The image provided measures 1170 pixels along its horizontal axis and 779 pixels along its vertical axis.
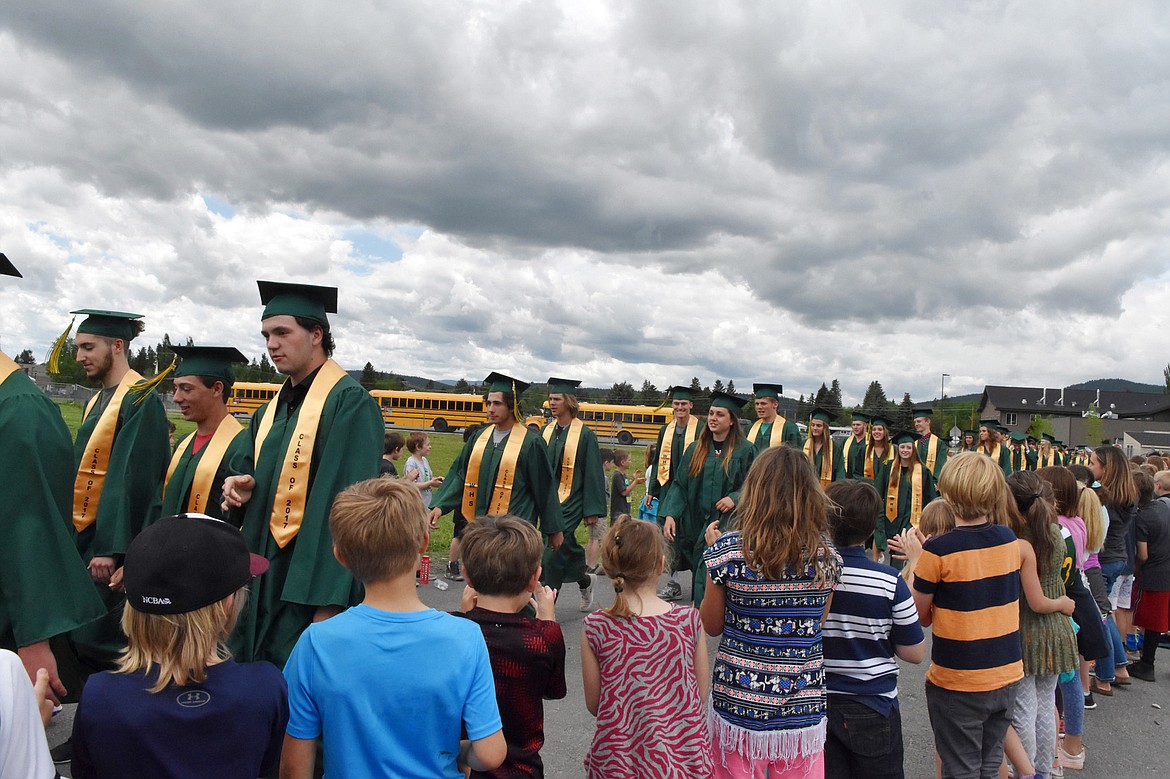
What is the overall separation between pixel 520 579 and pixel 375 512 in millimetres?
517

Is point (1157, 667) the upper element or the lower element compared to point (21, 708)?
lower

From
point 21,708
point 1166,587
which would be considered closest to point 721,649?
point 21,708

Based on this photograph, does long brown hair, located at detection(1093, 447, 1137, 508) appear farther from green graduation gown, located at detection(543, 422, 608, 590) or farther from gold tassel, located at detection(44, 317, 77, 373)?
gold tassel, located at detection(44, 317, 77, 373)

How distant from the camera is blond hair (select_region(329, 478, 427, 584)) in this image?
2.03 m

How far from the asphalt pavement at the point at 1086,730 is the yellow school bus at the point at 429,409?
36999mm

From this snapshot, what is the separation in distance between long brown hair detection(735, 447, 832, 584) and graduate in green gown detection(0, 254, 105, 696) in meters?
2.25

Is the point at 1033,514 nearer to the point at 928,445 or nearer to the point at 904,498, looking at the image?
the point at 904,498

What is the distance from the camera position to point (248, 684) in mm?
1747

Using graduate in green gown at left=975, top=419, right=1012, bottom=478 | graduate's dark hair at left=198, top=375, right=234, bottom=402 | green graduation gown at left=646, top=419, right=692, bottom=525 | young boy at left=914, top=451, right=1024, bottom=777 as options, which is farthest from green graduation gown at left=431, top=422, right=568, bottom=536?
graduate in green gown at left=975, top=419, right=1012, bottom=478

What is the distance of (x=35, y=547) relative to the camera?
93.2 inches

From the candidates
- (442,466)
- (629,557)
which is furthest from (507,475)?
(442,466)

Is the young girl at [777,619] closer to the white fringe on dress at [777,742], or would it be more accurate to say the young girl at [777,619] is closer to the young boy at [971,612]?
the white fringe on dress at [777,742]

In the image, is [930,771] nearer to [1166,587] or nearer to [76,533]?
[1166,587]

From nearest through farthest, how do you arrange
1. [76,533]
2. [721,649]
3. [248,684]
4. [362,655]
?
[248,684] < [362,655] < [721,649] < [76,533]
